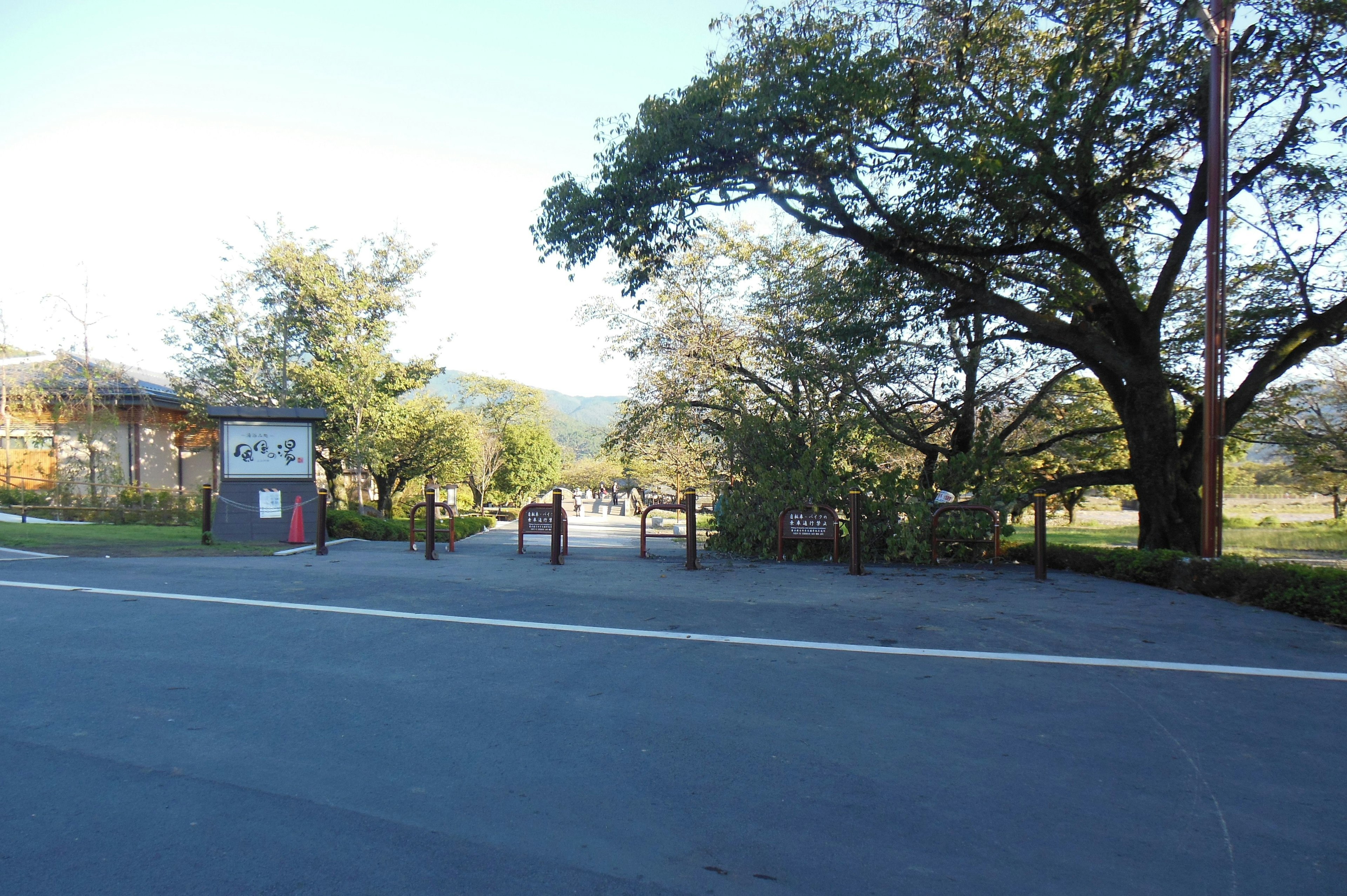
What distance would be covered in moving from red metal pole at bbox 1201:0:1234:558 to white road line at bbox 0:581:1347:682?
415cm

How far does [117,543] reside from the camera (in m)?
14.7

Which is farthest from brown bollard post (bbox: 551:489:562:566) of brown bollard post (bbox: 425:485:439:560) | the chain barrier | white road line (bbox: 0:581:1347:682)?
the chain barrier

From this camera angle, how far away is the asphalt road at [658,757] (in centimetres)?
324

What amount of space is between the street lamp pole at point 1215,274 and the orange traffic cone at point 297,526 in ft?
47.0

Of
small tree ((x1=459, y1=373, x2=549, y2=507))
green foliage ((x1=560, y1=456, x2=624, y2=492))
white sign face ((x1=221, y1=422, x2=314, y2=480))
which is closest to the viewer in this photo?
white sign face ((x1=221, y1=422, x2=314, y2=480))

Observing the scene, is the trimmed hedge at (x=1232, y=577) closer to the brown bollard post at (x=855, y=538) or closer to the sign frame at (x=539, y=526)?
the brown bollard post at (x=855, y=538)

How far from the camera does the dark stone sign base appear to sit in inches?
620

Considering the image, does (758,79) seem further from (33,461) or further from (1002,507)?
(33,461)

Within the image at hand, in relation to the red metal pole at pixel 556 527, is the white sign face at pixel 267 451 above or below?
above

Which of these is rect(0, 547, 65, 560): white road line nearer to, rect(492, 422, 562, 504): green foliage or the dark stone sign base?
the dark stone sign base

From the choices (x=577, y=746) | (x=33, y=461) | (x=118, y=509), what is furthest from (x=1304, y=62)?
(x=33, y=461)

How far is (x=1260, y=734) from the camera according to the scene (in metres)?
4.71

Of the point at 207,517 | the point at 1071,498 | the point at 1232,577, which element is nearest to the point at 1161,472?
the point at 1232,577

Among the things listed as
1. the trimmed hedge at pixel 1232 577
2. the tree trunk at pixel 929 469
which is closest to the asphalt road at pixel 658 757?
the trimmed hedge at pixel 1232 577
